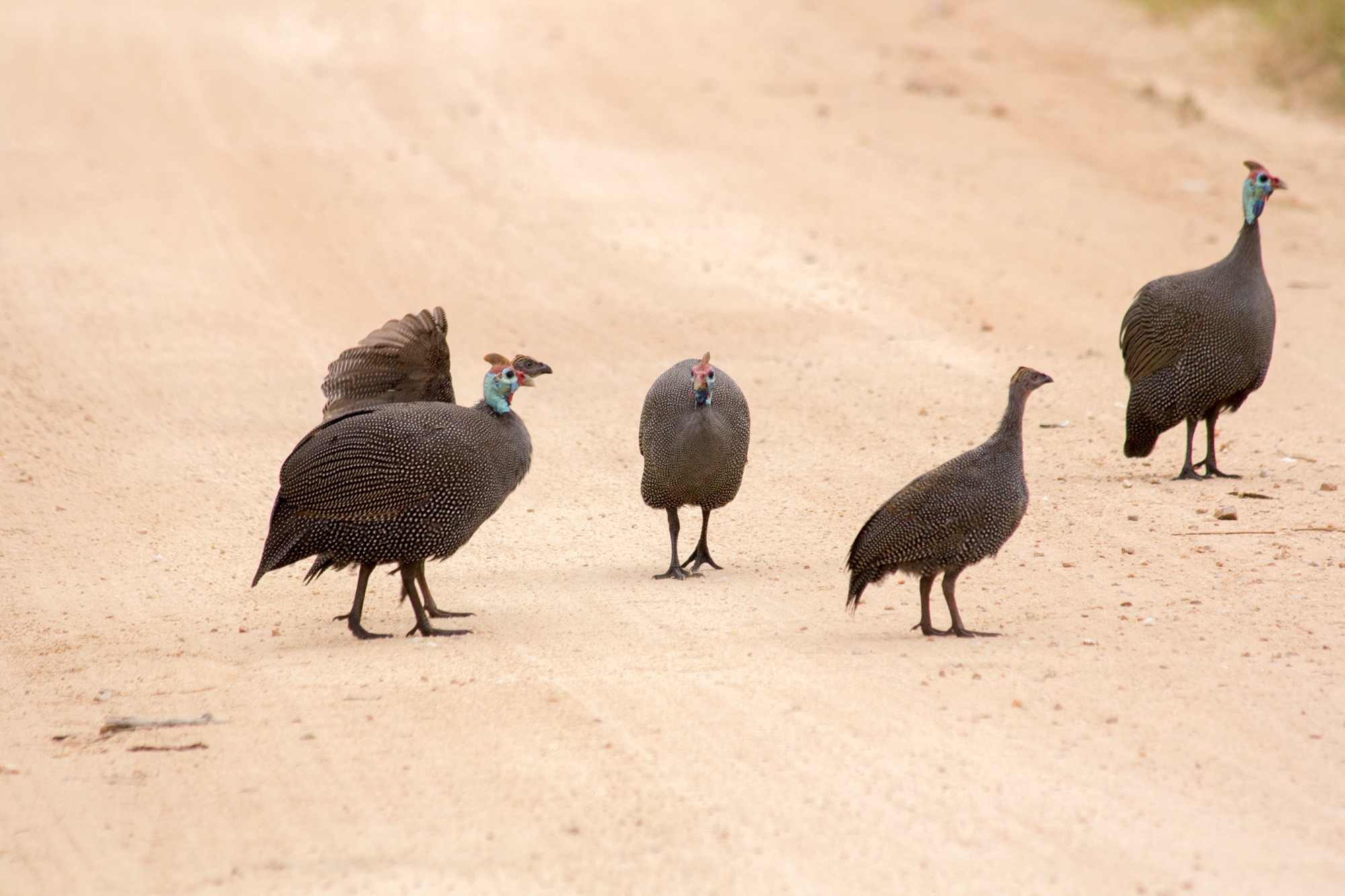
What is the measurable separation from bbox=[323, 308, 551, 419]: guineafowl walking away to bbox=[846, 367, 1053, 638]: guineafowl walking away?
1.63 metres

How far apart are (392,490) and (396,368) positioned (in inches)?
31.6

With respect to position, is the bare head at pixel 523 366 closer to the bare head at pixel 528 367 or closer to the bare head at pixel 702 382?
the bare head at pixel 528 367

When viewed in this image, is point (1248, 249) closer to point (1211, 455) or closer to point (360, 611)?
point (1211, 455)

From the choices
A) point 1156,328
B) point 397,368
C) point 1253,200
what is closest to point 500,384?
point 397,368

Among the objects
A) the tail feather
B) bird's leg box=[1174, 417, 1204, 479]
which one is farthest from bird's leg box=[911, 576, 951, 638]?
bird's leg box=[1174, 417, 1204, 479]

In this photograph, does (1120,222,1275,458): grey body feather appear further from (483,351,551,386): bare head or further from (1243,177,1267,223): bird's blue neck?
(483,351,551,386): bare head

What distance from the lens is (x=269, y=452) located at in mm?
8078

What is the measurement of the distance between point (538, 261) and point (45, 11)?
31.2 ft

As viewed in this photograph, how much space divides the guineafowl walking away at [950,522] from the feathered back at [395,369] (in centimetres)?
191

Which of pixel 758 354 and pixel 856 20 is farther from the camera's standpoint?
pixel 856 20

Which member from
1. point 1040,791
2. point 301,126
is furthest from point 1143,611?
point 301,126

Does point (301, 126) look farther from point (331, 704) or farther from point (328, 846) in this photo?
point (328, 846)

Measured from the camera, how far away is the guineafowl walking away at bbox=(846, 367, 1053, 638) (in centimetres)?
508

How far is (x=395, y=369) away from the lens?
6.05m
